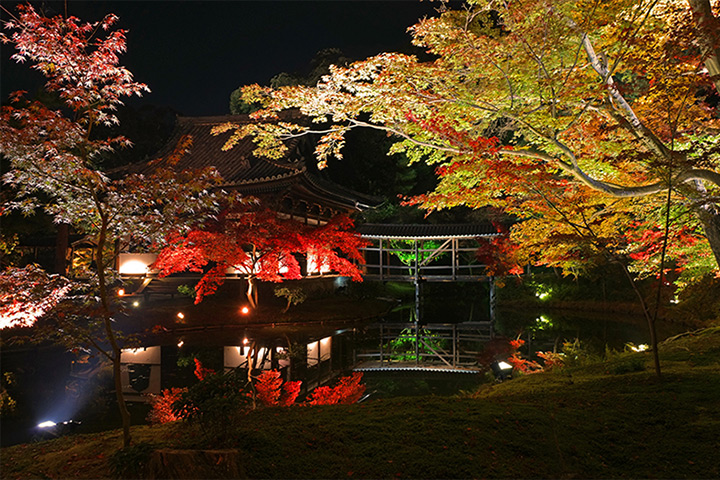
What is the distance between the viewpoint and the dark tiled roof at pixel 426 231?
63.4 feet

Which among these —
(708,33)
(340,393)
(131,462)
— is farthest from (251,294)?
(708,33)

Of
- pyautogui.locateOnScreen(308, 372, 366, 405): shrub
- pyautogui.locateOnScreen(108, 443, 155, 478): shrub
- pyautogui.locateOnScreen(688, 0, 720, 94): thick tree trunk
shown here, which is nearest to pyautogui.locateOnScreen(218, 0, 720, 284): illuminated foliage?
pyautogui.locateOnScreen(688, 0, 720, 94): thick tree trunk

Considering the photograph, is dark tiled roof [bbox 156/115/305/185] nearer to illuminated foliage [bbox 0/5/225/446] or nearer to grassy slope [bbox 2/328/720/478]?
illuminated foliage [bbox 0/5/225/446]

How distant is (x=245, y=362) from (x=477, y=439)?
708cm

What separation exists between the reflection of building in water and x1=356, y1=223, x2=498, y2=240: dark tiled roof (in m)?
8.41

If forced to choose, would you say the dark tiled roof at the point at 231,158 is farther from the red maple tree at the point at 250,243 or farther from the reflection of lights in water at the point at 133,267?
the reflection of lights in water at the point at 133,267

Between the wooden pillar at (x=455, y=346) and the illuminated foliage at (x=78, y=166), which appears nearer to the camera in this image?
the illuminated foliage at (x=78, y=166)

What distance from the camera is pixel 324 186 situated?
18.3 m

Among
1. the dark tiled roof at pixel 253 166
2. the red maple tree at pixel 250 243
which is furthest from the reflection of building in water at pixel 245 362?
the dark tiled roof at pixel 253 166

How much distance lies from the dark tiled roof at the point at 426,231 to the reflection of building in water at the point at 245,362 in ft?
27.6

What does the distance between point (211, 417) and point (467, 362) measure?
28.1ft

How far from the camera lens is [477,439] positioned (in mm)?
3816

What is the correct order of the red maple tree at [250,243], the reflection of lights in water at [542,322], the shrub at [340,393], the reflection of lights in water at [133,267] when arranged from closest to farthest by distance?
1. the shrub at [340,393]
2. the red maple tree at [250,243]
3. the reflection of lights in water at [542,322]
4. the reflection of lights in water at [133,267]

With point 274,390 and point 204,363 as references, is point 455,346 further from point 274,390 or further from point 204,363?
point 204,363
